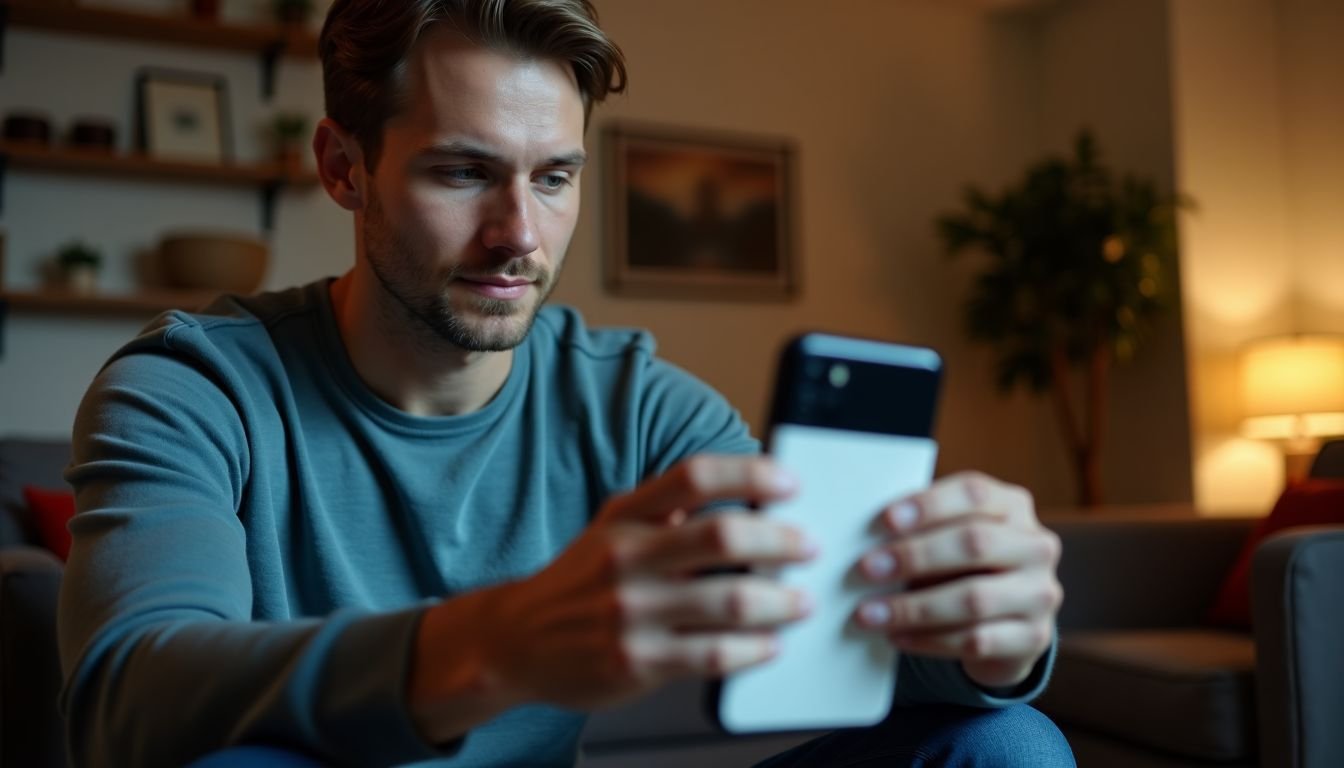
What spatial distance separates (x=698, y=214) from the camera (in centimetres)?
427

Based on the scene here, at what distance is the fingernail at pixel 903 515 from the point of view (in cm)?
59

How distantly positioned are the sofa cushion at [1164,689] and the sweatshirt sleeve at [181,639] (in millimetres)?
1668

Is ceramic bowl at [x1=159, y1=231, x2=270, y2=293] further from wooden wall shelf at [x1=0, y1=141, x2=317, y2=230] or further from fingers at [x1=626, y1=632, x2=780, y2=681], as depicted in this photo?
fingers at [x1=626, y1=632, x2=780, y2=681]

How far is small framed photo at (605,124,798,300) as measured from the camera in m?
4.12

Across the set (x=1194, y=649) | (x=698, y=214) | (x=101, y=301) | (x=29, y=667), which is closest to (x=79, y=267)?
(x=101, y=301)

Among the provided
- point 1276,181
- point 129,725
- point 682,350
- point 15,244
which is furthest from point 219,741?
point 1276,181

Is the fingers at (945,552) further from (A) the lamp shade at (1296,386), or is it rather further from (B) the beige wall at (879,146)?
(A) the lamp shade at (1296,386)

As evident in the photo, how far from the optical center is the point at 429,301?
1.06 m

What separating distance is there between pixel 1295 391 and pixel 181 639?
12.2 ft

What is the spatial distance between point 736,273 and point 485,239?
3.31 m

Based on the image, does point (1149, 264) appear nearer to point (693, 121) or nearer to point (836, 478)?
point (693, 121)

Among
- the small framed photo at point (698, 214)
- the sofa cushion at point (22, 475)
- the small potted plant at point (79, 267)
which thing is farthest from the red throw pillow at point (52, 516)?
the small framed photo at point (698, 214)

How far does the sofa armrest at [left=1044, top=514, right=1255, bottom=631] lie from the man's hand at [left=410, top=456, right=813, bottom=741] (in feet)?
6.90

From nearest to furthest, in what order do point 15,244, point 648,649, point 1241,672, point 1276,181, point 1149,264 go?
point 648,649 < point 1241,672 < point 15,244 < point 1149,264 < point 1276,181
